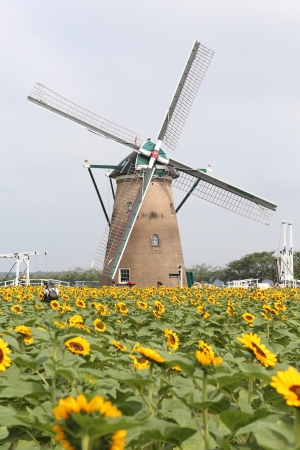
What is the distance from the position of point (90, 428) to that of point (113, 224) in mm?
24880

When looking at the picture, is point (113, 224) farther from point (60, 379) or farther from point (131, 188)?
point (60, 379)

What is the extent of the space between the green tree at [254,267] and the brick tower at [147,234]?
51.7 meters

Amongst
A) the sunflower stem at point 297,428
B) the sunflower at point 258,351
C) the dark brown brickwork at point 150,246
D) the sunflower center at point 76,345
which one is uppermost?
the dark brown brickwork at point 150,246

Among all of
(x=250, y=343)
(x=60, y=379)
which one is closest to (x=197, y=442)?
(x=250, y=343)

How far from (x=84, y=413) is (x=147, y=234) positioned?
24398 mm

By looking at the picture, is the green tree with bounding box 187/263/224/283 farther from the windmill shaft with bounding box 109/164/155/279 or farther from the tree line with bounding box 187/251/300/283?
the windmill shaft with bounding box 109/164/155/279

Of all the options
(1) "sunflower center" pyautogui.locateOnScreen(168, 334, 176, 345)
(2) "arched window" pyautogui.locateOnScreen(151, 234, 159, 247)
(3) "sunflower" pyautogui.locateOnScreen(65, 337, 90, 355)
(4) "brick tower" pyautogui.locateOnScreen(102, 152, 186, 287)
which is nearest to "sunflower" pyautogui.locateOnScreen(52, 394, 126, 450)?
(3) "sunflower" pyautogui.locateOnScreen(65, 337, 90, 355)


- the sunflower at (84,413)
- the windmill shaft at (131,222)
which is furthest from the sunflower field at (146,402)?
the windmill shaft at (131,222)

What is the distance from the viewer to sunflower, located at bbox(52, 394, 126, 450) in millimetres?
1367

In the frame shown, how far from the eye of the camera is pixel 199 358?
212 centimetres

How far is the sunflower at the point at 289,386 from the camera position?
1570 mm

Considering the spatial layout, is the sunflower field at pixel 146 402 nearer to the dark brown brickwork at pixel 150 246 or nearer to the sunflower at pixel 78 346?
the sunflower at pixel 78 346

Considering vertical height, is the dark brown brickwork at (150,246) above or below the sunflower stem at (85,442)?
above

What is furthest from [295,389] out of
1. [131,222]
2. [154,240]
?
[154,240]
